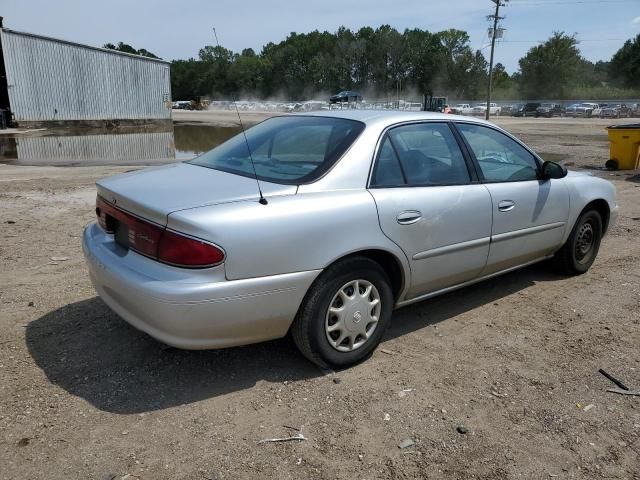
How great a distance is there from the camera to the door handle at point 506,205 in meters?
4.03

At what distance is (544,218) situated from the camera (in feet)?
14.6

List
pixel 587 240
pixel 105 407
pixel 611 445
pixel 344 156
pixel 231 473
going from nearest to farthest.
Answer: pixel 231 473
pixel 611 445
pixel 105 407
pixel 344 156
pixel 587 240

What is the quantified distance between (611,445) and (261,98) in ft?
396

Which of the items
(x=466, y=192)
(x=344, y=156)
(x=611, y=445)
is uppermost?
(x=344, y=156)

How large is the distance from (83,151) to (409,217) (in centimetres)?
1830

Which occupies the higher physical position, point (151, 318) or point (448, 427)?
point (151, 318)

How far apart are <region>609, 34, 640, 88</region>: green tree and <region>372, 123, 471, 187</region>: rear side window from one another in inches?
3495

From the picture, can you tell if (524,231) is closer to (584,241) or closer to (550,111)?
(584,241)

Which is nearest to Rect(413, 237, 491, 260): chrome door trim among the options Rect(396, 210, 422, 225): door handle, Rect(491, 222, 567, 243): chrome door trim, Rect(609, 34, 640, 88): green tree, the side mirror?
Rect(491, 222, 567, 243): chrome door trim

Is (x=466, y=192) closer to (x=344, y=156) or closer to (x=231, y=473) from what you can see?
(x=344, y=156)

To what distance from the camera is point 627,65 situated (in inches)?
3088

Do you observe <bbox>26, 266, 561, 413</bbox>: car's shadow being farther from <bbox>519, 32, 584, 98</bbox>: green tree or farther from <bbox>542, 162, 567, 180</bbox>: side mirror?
<bbox>519, 32, 584, 98</bbox>: green tree

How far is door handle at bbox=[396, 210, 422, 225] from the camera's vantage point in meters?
3.35

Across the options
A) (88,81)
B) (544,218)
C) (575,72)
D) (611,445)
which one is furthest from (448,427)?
(575,72)
